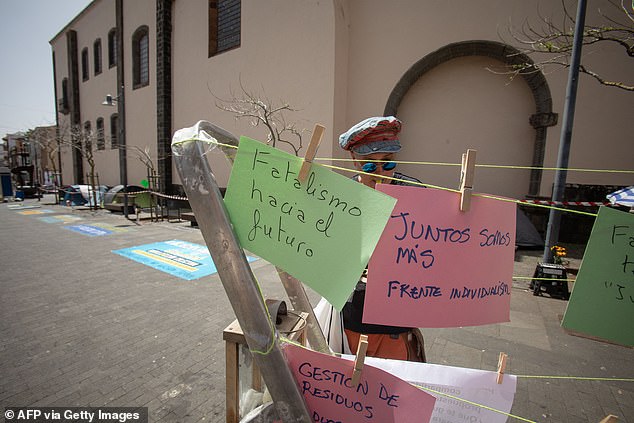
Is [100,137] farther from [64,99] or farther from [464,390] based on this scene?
[464,390]

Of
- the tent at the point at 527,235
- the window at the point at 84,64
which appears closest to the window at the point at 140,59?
the window at the point at 84,64

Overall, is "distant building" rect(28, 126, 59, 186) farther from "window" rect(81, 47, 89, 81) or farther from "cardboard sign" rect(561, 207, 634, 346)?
"cardboard sign" rect(561, 207, 634, 346)

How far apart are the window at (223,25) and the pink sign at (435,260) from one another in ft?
45.9

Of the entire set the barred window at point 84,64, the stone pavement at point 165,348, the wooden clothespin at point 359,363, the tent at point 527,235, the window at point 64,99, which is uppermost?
the barred window at point 84,64

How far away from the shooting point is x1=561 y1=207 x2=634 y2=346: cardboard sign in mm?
909

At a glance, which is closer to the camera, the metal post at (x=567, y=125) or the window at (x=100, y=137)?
the metal post at (x=567, y=125)

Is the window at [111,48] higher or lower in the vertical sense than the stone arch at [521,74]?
higher

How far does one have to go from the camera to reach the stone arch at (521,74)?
7.68 meters

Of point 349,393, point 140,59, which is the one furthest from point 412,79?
point 140,59

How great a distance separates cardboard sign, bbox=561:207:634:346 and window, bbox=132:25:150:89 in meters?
20.3

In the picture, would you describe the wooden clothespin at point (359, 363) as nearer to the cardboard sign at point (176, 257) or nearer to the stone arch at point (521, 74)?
the cardboard sign at point (176, 257)

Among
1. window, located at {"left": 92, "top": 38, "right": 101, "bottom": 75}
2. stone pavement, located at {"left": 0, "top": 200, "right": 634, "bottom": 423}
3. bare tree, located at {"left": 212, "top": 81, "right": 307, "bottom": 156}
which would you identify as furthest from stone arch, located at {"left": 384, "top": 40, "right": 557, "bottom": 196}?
window, located at {"left": 92, "top": 38, "right": 101, "bottom": 75}

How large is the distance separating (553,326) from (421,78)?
8071 millimetres

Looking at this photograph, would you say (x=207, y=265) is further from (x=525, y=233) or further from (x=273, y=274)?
(x=525, y=233)
